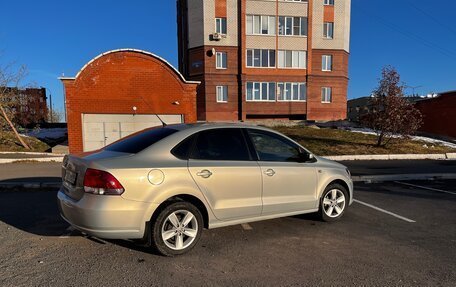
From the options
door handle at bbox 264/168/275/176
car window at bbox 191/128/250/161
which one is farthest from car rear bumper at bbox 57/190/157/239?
door handle at bbox 264/168/275/176

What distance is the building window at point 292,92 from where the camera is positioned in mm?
35062

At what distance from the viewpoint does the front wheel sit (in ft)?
19.0

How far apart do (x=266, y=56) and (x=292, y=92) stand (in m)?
4.30

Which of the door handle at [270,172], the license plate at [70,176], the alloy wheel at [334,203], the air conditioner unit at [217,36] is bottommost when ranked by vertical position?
the alloy wheel at [334,203]

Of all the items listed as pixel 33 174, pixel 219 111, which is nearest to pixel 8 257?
pixel 33 174

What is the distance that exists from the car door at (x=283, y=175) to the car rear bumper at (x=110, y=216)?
66.3 inches

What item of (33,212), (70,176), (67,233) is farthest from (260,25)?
(70,176)

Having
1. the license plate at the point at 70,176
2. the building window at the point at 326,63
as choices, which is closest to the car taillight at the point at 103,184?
the license plate at the point at 70,176

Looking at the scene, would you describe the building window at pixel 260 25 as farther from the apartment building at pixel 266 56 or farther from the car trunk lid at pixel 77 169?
the car trunk lid at pixel 77 169

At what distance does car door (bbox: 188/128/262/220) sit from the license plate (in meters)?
1.38

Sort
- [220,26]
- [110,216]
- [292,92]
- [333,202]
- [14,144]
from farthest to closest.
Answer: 1. [292,92]
2. [220,26]
3. [14,144]
4. [333,202]
5. [110,216]

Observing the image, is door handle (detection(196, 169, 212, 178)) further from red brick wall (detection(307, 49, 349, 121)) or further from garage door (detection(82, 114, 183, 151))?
red brick wall (detection(307, 49, 349, 121))

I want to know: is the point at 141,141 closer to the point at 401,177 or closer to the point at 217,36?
the point at 401,177

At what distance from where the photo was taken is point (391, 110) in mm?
17734
